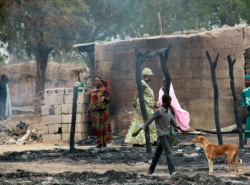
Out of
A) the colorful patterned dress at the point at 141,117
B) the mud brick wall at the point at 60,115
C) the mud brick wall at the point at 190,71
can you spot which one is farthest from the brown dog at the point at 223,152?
the mud brick wall at the point at 60,115

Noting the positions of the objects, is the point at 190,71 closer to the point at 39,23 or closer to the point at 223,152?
the point at 223,152

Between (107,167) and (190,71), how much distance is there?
17.2 ft

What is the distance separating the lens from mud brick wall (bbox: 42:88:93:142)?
12.7 meters

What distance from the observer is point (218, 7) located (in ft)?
70.9

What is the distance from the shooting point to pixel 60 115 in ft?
41.9

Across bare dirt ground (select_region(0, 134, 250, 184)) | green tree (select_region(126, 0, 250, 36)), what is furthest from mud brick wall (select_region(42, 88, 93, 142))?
green tree (select_region(126, 0, 250, 36))

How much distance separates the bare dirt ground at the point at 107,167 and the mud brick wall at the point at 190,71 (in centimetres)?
125

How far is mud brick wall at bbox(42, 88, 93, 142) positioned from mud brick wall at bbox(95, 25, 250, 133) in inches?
36.9

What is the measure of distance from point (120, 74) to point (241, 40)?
10.8 feet

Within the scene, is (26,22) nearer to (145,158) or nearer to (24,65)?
(24,65)

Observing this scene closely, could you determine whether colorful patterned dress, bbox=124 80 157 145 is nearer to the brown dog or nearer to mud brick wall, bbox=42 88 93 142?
mud brick wall, bbox=42 88 93 142

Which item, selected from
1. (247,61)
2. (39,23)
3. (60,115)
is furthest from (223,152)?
(39,23)

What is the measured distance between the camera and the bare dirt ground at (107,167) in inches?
251

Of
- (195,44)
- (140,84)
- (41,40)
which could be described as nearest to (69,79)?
(41,40)
